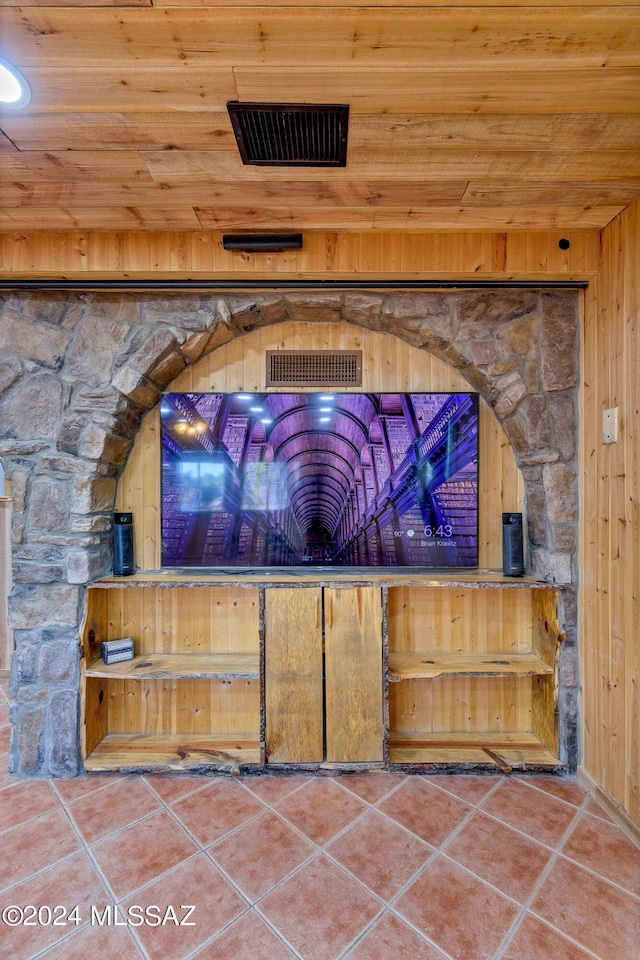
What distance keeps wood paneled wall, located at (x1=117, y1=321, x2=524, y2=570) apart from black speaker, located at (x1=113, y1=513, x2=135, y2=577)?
92 millimetres

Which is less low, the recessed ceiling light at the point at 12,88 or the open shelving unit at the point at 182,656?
the recessed ceiling light at the point at 12,88

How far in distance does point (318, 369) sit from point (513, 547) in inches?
52.8

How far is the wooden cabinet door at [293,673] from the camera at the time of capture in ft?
6.69

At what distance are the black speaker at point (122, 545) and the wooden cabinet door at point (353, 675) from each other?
1022mm

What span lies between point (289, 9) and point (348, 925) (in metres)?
A: 2.54

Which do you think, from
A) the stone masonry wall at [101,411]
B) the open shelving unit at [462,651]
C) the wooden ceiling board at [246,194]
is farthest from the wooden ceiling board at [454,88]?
the open shelving unit at [462,651]

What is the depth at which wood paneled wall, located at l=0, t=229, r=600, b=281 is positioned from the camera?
195cm

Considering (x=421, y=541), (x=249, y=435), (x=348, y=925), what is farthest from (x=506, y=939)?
(x=249, y=435)

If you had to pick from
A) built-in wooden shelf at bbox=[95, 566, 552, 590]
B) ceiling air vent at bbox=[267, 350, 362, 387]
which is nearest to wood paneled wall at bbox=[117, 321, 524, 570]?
ceiling air vent at bbox=[267, 350, 362, 387]

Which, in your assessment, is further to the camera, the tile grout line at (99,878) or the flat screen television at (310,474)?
the flat screen television at (310,474)

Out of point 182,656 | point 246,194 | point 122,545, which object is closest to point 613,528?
point 246,194

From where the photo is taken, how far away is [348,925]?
52.9 inches

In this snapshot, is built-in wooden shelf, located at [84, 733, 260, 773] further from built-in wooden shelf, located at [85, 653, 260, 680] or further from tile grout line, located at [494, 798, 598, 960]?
tile grout line, located at [494, 798, 598, 960]

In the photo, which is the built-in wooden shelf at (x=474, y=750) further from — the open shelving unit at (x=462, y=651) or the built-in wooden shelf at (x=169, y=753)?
the built-in wooden shelf at (x=169, y=753)
